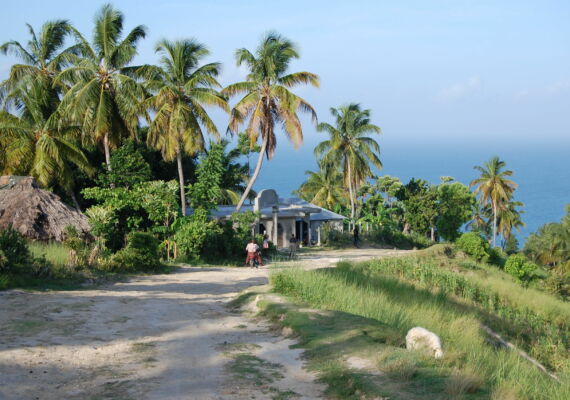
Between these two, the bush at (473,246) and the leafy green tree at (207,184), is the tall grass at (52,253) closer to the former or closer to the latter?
the leafy green tree at (207,184)

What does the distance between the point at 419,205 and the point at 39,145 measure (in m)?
33.2

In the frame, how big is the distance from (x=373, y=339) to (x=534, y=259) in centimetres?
3954

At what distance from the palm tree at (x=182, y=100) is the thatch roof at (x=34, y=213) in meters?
9.72

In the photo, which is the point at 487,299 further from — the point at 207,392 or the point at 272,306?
the point at 207,392

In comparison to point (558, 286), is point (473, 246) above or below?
above

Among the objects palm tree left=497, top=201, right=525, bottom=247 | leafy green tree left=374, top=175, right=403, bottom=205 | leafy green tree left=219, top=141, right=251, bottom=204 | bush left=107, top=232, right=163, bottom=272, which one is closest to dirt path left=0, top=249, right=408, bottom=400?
bush left=107, top=232, right=163, bottom=272

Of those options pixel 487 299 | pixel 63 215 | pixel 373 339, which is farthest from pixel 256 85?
pixel 373 339

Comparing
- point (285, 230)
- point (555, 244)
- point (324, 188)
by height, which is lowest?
point (555, 244)

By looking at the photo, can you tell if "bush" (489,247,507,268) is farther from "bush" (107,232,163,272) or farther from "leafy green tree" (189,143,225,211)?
"bush" (107,232,163,272)

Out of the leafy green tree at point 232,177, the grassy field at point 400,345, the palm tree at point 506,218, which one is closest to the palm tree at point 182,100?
the leafy green tree at point 232,177

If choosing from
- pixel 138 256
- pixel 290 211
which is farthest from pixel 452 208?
pixel 138 256

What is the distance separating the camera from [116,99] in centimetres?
3175

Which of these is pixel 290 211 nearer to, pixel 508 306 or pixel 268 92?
pixel 268 92

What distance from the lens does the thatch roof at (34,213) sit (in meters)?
21.0
